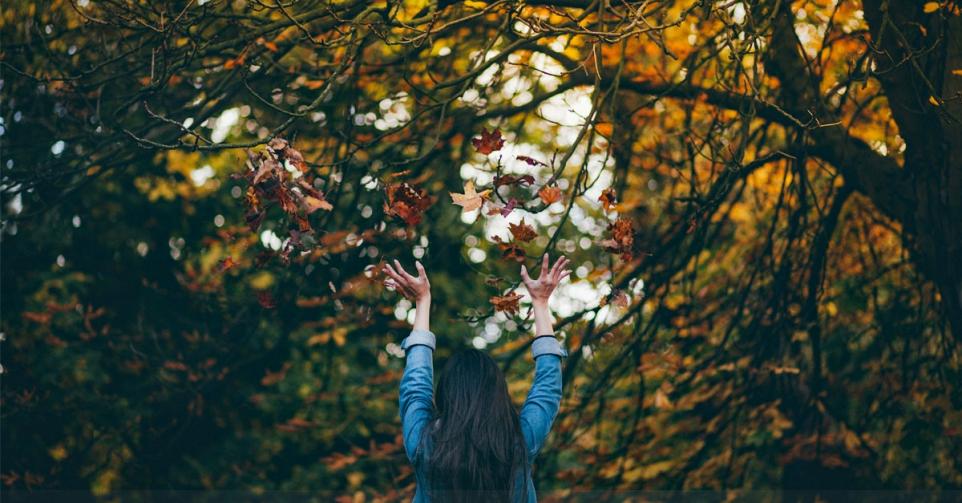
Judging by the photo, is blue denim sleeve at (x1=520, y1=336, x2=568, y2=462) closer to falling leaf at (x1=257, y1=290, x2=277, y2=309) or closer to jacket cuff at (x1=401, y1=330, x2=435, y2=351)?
jacket cuff at (x1=401, y1=330, x2=435, y2=351)

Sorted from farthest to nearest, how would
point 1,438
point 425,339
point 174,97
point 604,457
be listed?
point 1,438, point 604,457, point 174,97, point 425,339

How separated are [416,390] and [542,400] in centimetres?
35

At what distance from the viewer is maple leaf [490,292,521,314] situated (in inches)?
154

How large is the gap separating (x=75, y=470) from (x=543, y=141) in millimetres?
5182

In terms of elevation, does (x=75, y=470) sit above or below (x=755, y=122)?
below

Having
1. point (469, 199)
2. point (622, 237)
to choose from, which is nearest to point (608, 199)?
point (622, 237)

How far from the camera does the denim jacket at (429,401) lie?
2.53 metres

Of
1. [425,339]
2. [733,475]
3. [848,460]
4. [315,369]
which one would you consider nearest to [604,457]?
[733,475]

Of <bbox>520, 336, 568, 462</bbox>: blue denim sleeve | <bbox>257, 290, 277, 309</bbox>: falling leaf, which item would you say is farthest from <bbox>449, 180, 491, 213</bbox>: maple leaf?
<bbox>257, 290, 277, 309</bbox>: falling leaf

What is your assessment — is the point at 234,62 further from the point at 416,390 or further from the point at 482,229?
the point at 482,229

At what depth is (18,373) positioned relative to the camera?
767 centimetres

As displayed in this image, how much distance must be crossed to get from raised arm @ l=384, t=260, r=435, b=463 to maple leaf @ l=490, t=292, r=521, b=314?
1038 millimetres

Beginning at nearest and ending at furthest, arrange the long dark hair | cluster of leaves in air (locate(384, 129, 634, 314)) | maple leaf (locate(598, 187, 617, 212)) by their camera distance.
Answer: the long dark hair → cluster of leaves in air (locate(384, 129, 634, 314)) → maple leaf (locate(598, 187, 617, 212))

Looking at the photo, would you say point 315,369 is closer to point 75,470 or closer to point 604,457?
point 75,470
